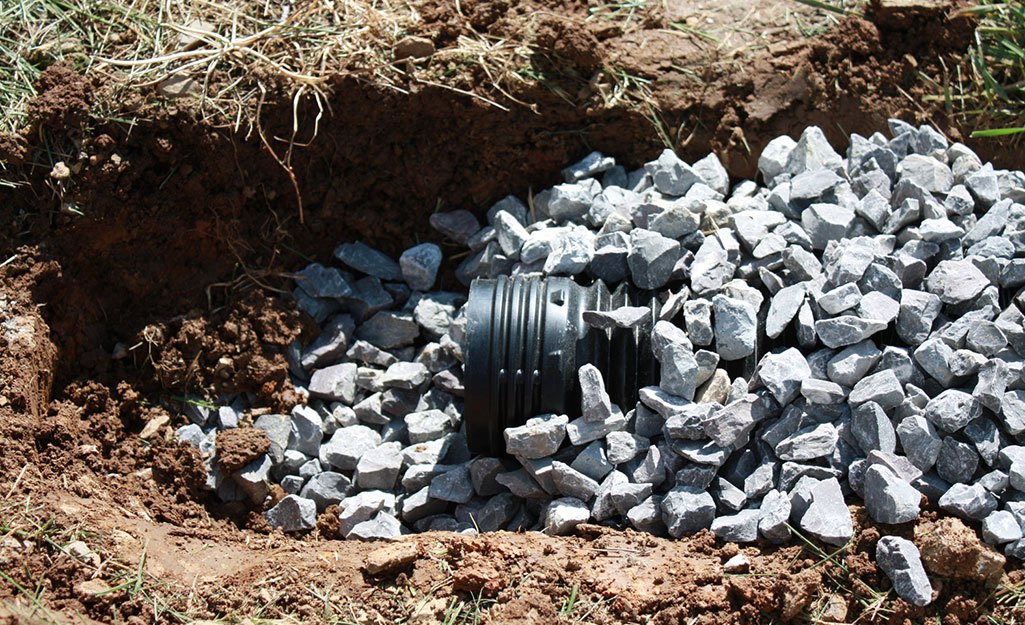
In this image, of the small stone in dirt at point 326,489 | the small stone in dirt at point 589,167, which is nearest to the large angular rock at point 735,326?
the small stone in dirt at point 589,167

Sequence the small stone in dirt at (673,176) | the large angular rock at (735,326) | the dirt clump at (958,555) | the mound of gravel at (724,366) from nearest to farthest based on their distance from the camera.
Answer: the dirt clump at (958,555), the mound of gravel at (724,366), the large angular rock at (735,326), the small stone in dirt at (673,176)

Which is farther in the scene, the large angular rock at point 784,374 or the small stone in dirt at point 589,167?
the small stone in dirt at point 589,167

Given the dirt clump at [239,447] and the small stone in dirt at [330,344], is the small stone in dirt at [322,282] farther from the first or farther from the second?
the dirt clump at [239,447]

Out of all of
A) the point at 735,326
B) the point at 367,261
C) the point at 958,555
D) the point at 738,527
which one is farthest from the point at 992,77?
the point at 367,261

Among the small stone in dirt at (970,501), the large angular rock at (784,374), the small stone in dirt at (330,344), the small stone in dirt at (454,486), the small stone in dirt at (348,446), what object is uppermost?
the large angular rock at (784,374)

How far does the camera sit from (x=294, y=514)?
3.08m

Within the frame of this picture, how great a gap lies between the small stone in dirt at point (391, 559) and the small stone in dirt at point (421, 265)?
4.20ft

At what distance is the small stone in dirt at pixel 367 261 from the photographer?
3.62 meters

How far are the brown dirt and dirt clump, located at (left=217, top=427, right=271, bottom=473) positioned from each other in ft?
0.05

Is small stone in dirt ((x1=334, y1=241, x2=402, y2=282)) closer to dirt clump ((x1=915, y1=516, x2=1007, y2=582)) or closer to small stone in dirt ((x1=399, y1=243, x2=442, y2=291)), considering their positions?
small stone in dirt ((x1=399, y1=243, x2=442, y2=291))

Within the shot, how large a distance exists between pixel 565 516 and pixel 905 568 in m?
0.96

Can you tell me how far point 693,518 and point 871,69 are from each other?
2.09 meters

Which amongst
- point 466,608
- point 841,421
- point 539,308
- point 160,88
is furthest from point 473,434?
point 160,88

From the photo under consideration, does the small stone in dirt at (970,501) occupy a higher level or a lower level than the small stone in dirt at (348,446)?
higher
